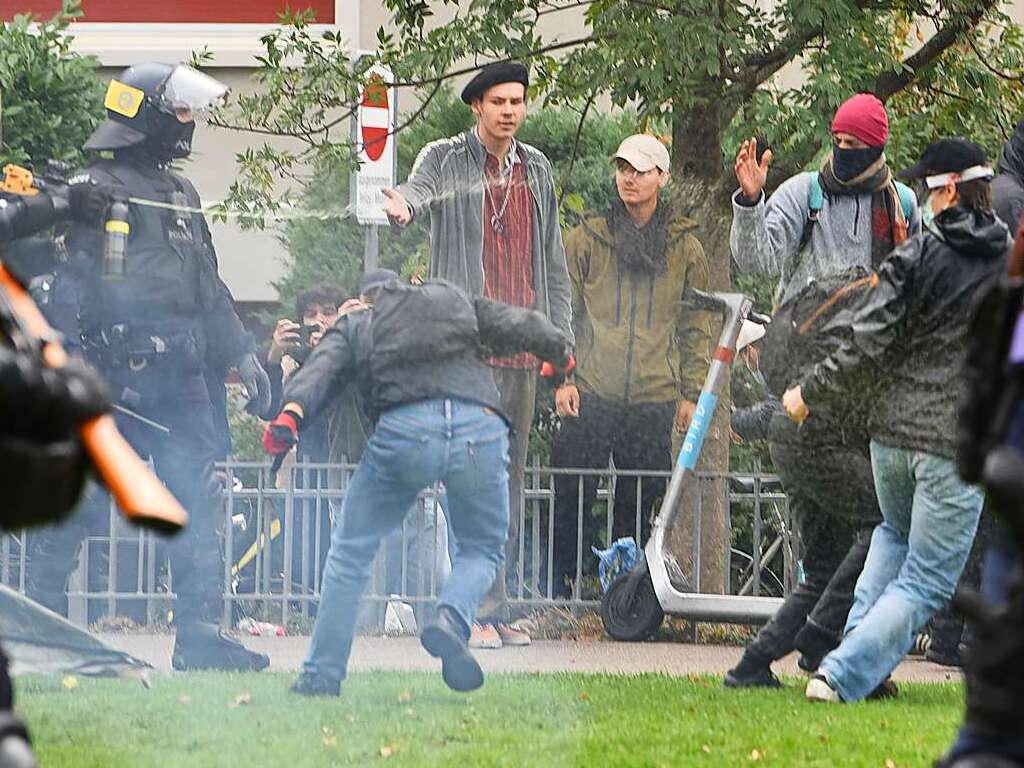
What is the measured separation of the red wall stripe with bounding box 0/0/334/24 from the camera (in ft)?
32.6

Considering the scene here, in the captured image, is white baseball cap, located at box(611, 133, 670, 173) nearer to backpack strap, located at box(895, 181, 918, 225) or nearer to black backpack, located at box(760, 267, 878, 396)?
black backpack, located at box(760, 267, 878, 396)

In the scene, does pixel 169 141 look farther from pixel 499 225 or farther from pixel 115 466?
pixel 115 466

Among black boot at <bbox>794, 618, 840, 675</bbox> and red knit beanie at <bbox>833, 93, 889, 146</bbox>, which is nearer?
black boot at <bbox>794, 618, 840, 675</bbox>

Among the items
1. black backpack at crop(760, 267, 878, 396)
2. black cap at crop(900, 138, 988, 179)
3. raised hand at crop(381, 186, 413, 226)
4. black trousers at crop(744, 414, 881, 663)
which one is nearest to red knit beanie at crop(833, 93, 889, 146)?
black cap at crop(900, 138, 988, 179)

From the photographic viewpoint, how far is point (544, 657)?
7.60 meters

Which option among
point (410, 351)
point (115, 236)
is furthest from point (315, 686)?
point (115, 236)

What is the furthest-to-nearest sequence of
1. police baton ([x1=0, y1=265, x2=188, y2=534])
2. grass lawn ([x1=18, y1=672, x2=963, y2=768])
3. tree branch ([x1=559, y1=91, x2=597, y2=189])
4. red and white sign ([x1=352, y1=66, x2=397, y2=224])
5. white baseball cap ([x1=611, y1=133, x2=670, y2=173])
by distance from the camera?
white baseball cap ([x1=611, y1=133, x2=670, y2=173]) → tree branch ([x1=559, y1=91, x2=597, y2=189]) → red and white sign ([x1=352, y1=66, x2=397, y2=224]) → grass lawn ([x1=18, y1=672, x2=963, y2=768]) → police baton ([x1=0, y1=265, x2=188, y2=534])

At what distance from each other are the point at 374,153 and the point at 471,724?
6.78ft

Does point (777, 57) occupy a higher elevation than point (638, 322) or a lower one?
higher

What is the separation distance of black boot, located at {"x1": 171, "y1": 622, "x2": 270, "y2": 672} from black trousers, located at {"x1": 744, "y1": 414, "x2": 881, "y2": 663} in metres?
1.62

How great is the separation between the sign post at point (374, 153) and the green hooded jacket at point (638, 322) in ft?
2.14

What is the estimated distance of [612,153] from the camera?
791 cm

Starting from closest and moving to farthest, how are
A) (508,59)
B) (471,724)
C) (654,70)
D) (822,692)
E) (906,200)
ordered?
(471,724)
(822,692)
(906,200)
(654,70)
(508,59)

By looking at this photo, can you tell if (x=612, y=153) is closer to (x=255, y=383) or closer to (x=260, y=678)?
(x=255, y=383)
